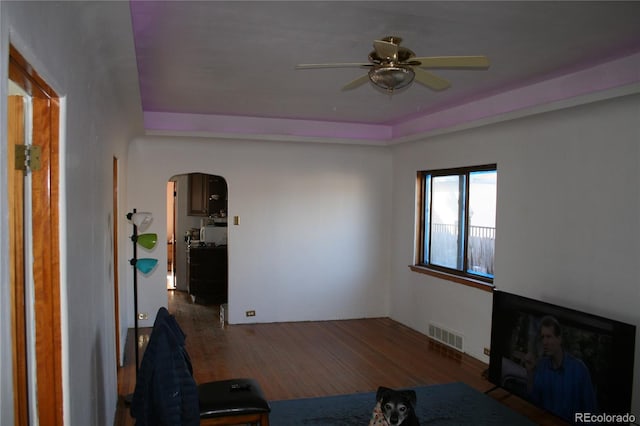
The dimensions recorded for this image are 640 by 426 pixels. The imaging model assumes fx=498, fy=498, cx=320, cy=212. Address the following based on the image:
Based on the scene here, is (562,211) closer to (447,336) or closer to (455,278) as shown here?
(455,278)

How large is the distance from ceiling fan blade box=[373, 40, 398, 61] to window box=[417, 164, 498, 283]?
2795mm

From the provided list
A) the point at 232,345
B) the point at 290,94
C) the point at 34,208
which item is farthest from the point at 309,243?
the point at 34,208

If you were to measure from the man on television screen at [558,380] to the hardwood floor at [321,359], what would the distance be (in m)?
0.25

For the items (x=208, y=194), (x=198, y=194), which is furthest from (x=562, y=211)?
(x=198, y=194)

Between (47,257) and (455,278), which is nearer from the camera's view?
(47,257)

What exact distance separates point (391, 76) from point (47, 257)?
74.2 inches

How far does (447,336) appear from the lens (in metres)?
5.58

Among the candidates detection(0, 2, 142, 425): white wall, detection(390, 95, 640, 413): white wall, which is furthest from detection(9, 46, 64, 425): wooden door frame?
detection(390, 95, 640, 413): white wall

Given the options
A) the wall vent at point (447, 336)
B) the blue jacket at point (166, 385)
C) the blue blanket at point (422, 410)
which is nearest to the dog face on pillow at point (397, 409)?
the blue blanket at point (422, 410)

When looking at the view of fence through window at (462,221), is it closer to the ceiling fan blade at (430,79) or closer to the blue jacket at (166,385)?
the ceiling fan blade at (430,79)

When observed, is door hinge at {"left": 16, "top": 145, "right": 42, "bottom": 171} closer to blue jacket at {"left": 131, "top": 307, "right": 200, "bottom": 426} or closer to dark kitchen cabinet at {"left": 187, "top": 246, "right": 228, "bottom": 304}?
blue jacket at {"left": 131, "top": 307, "right": 200, "bottom": 426}

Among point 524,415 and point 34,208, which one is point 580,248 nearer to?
point 524,415

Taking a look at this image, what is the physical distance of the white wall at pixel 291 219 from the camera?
20.4 feet

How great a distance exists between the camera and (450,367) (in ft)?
16.1
